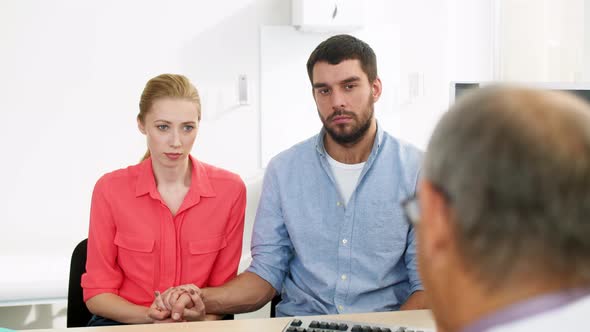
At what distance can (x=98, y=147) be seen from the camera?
3.26 metres

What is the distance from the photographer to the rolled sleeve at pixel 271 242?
6.12 feet

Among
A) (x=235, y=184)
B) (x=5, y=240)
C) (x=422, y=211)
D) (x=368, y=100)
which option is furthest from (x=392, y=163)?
(x=5, y=240)

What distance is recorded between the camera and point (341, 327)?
48.8 inches

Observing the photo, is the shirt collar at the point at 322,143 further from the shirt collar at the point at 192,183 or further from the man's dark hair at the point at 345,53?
the shirt collar at the point at 192,183

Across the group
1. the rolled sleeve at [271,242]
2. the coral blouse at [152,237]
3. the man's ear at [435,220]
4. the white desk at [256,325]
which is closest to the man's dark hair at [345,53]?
the rolled sleeve at [271,242]

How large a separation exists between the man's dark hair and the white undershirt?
0.28 m

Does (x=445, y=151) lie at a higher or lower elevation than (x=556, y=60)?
lower

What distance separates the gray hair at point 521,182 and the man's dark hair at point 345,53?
141cm

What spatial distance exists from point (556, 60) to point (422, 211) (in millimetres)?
2772

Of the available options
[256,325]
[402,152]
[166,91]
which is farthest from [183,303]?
[402,152]

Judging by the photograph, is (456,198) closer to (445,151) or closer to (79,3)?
(445,151)

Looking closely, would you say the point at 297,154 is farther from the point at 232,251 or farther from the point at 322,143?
the point at 232,251

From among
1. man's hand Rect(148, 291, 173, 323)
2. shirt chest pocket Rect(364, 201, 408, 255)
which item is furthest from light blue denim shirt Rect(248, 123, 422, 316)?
man's hand Rect(148, 291, 173, 323)

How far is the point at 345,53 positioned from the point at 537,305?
4.85ft
